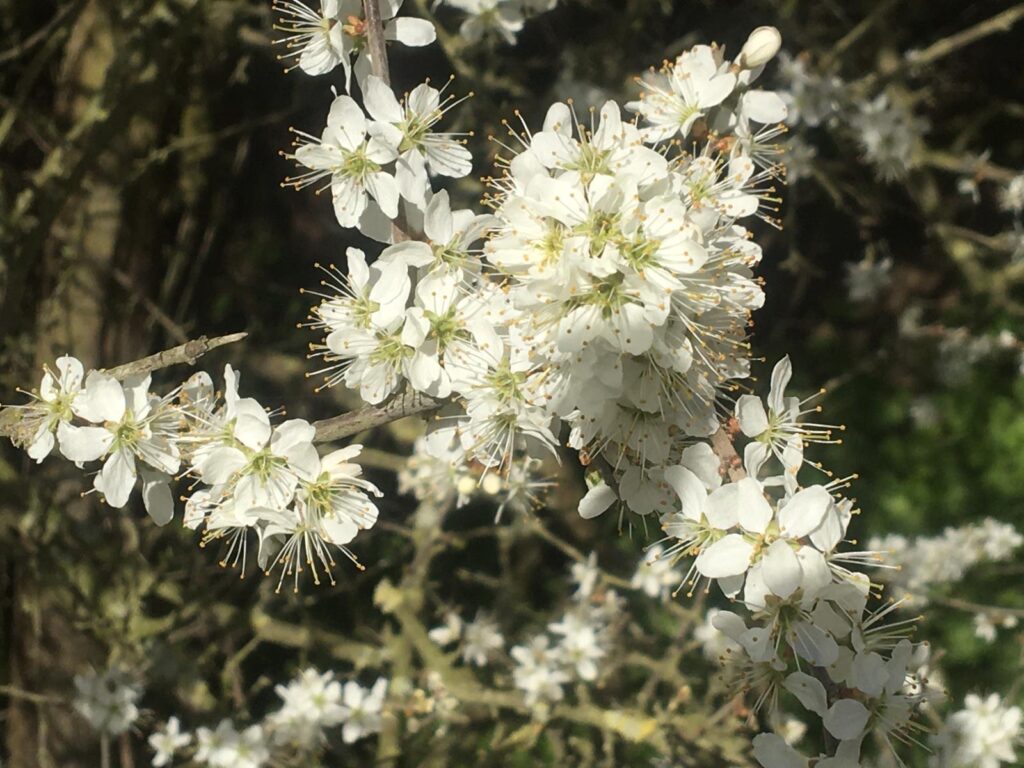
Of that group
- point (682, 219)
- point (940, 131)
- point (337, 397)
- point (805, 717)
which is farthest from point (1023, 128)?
point (682, 219)

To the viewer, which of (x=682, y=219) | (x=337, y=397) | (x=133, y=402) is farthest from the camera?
(x=337, y=397)

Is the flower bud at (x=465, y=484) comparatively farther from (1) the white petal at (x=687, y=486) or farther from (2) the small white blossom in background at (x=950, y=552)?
(2) the small white blossom in background at (x=950, y=552)

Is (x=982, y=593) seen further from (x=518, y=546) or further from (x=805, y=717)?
(x=518, y=546)

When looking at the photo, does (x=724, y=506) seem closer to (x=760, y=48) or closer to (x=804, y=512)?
(x=804, y=512)

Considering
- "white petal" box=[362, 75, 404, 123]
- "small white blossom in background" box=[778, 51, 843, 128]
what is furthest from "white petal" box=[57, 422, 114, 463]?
"small white blossom in background" box=[778, 51, 843, 128]

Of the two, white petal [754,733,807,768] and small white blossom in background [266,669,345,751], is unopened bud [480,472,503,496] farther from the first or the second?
white petal [754,733,807,768]

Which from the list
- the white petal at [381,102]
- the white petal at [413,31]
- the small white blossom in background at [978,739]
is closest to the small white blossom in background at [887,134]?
the small white blossom in background at [978,739]

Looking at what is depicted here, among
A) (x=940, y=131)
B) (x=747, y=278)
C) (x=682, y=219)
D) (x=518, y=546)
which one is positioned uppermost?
(x=682, y=219)
